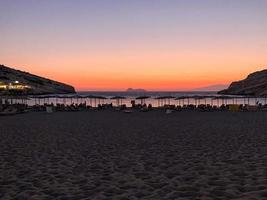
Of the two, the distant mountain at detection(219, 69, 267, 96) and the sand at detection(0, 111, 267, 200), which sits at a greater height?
the distant mountain at detection(219, 69, 267, 96)

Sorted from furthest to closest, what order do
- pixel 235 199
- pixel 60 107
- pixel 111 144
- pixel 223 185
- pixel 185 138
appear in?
1. pixel 60 107
2. pixel 185 138
3. pixel 111 144
4. pixel 223 185
5. pixel 235 199

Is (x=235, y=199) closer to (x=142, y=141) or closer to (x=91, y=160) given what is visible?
(x=91, y=160)

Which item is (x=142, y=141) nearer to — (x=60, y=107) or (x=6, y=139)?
(x=6, y=139)

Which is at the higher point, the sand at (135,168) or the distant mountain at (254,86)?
the distant mountain at (254,86)

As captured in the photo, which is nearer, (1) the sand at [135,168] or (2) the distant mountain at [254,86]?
(1) the sand at [135,168]

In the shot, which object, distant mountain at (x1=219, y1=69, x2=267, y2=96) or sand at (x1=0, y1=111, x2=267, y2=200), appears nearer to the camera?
sand at (x1=0, y1=111, x2=267, y2=200)

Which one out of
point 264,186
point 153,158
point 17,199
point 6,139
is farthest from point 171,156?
point 6,139

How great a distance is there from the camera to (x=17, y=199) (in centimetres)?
678

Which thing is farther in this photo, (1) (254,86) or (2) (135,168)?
(1) (254,86)

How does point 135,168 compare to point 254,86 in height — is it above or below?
below

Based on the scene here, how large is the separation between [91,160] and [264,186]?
5.49 meters

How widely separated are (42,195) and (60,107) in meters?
35.2

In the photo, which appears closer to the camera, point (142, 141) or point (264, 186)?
point (264, 186)

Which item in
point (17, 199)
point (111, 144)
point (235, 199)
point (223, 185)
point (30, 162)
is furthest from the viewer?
point (111, 144)
